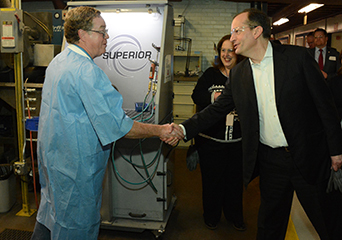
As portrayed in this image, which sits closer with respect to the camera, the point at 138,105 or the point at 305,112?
the point at 305,112

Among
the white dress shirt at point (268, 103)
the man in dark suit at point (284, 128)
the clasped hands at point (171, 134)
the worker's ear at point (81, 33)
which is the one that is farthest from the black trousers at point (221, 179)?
the worker's ear at point (81, 33)

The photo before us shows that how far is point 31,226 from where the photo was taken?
2.84m

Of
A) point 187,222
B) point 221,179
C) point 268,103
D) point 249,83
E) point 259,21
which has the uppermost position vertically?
point 259,21

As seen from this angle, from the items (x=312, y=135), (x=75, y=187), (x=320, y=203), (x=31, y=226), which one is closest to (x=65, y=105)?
(x=75, y=187)

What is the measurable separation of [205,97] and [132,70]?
694 mm

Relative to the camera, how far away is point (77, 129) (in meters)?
1.60

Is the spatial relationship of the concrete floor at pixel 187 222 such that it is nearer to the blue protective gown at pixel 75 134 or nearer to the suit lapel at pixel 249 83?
the blue protective gown at pixel 75 134

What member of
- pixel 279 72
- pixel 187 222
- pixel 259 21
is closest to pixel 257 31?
pixel 259 21

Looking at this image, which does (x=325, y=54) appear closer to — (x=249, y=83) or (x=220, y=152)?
(x=220, y=152)

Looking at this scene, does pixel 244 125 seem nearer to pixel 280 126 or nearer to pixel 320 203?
pixel 280 126

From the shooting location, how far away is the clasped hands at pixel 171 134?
2193 millimetres

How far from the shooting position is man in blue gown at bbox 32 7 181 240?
158 centimetres

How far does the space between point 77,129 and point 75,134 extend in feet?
0.09

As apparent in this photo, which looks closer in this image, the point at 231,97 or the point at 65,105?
the point at 65,105
